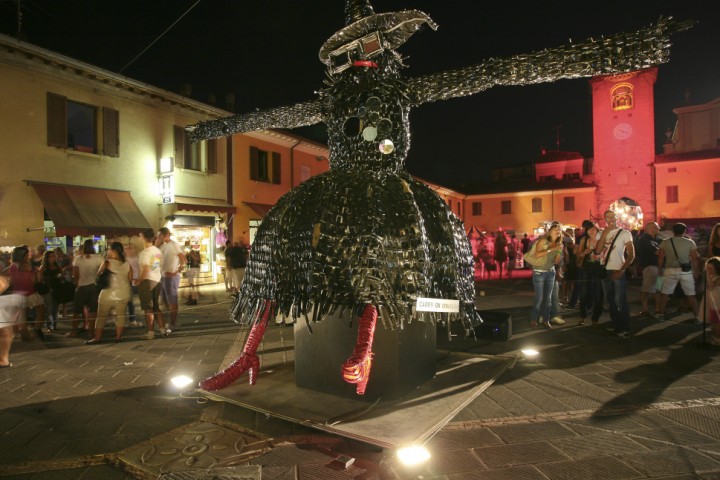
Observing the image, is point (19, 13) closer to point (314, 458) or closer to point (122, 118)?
point (122, 118)

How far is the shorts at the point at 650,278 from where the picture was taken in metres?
7.75

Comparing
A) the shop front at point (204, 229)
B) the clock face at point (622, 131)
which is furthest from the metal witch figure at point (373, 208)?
the clock face at point (622, 131)

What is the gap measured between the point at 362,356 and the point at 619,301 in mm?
5035

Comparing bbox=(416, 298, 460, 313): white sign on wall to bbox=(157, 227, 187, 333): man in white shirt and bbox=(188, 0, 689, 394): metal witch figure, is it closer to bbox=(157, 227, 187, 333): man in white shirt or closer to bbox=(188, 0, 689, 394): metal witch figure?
bbox=(188, 0, 689, 394): metal witch figure

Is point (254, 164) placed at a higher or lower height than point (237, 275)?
higher

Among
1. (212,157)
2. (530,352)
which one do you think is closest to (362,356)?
(530,352)

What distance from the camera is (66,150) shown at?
11211 mm

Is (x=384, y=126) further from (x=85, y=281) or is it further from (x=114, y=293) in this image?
(x=85, y=281)

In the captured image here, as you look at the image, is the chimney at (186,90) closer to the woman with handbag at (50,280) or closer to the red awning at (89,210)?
the red awning at (89,210)

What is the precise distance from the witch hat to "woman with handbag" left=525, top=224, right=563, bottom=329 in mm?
4441

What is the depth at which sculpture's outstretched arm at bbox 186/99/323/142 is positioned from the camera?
382 cm

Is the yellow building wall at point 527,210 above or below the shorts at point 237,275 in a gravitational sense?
above

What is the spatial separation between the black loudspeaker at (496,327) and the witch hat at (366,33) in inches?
159

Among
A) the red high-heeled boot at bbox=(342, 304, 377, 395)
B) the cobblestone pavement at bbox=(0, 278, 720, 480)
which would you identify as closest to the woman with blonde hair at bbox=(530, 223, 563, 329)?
the cobblestone pavement at bbox=(0, 278, 720, 480)
